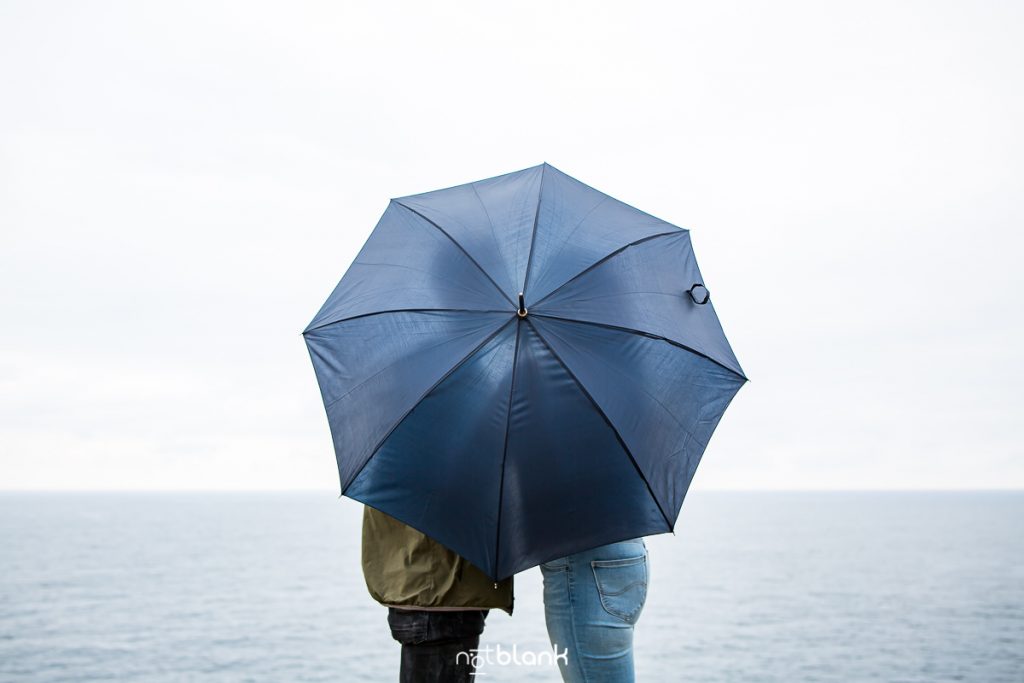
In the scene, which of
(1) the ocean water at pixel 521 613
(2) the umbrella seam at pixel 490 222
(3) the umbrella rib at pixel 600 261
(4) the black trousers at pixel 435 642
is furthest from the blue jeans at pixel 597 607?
(1) the ocean water at pixel 521 613

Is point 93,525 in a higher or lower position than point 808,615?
higher

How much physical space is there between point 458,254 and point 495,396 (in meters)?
0.58

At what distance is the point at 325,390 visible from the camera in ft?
10.1

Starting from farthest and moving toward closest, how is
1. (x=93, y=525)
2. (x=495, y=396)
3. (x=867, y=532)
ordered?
(x=93, y=525)
(x=867, y=532)
(x=495, y=396)

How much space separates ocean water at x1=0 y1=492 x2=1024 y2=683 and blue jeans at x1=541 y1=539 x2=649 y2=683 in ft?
91.8

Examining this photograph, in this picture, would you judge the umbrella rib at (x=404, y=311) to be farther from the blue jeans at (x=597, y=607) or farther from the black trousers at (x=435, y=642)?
the black trousers at (x=435, y=642)

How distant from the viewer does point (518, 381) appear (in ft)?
9.24

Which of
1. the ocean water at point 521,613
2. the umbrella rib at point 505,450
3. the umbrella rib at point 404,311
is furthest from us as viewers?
the ocean water at point 521,613

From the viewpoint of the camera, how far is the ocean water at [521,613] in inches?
2046

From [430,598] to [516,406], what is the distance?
2.51 feet

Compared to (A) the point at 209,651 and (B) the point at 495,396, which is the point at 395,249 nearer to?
(B) the point at 495,396

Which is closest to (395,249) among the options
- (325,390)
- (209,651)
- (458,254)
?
(458,254)

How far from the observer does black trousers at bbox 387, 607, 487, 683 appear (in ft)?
9.91

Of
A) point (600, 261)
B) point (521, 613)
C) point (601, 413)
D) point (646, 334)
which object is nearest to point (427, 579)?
point (601, 413)
